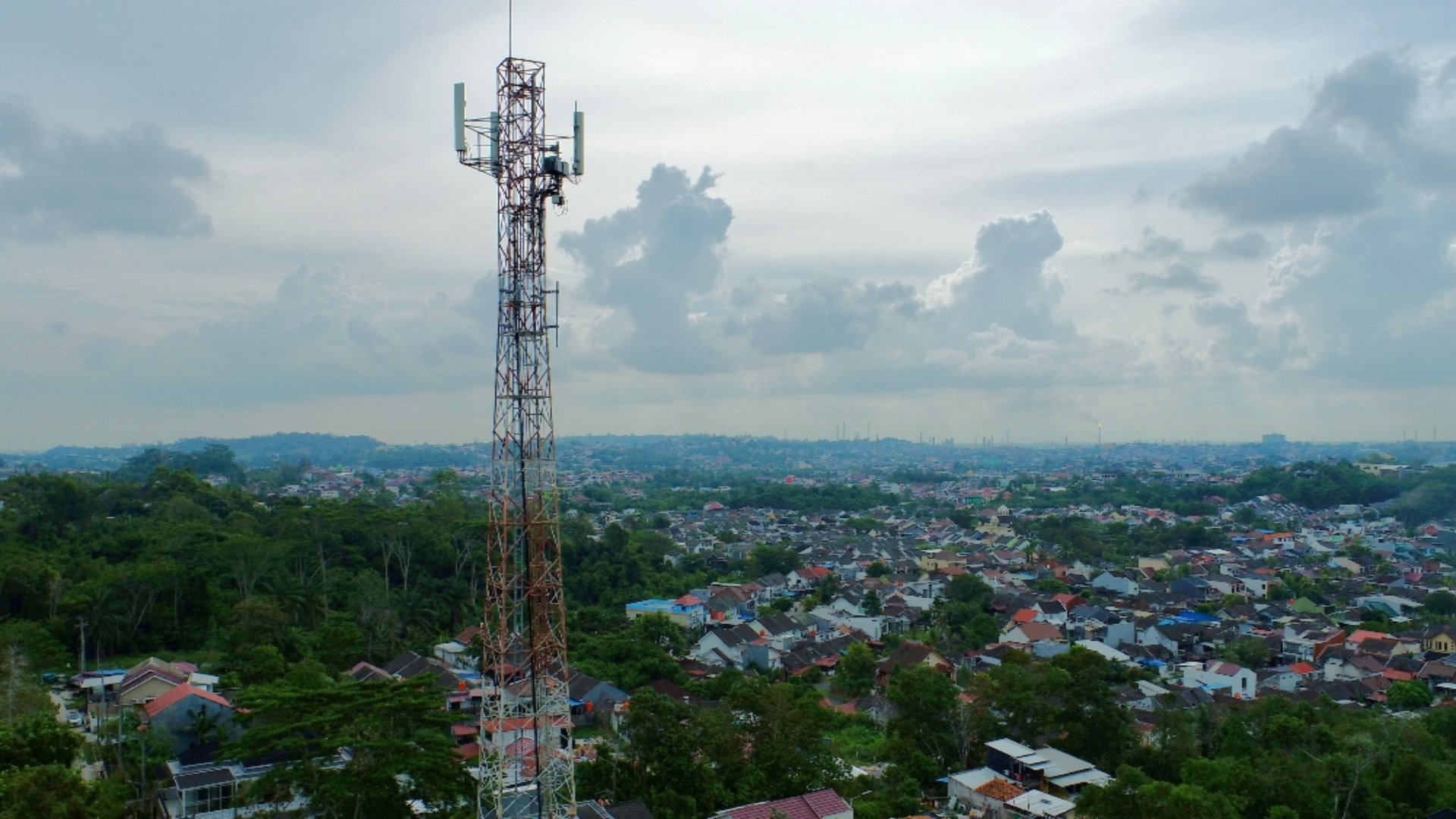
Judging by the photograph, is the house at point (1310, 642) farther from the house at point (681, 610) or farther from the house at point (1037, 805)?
the house at point (681, 610)

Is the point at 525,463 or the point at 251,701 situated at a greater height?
the point at 525,463

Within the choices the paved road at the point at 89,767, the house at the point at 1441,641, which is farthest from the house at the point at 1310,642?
the paved road at the point at 89,767

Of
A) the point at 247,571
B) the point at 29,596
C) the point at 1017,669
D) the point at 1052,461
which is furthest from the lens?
the point at 1052,461

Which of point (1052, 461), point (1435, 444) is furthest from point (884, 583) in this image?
point (1435, 444)

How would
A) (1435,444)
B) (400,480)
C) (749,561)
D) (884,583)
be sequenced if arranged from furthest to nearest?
(1435,444) < (400,480) < (749,561) < (884,583)

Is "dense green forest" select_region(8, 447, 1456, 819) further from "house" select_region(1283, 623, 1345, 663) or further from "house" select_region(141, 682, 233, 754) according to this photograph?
"house" select_region(1283, 623, 1345, 663)

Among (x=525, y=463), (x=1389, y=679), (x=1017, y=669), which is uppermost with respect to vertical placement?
(x=525, y=463)

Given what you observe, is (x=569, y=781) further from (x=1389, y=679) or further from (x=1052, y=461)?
(x=1052, y=461)

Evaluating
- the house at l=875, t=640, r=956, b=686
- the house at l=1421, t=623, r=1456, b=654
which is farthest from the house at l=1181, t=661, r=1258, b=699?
the house at l=1421, t=623, r=1456, b=654

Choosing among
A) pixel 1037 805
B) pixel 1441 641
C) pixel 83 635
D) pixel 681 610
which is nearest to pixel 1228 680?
pixel 1441 641
